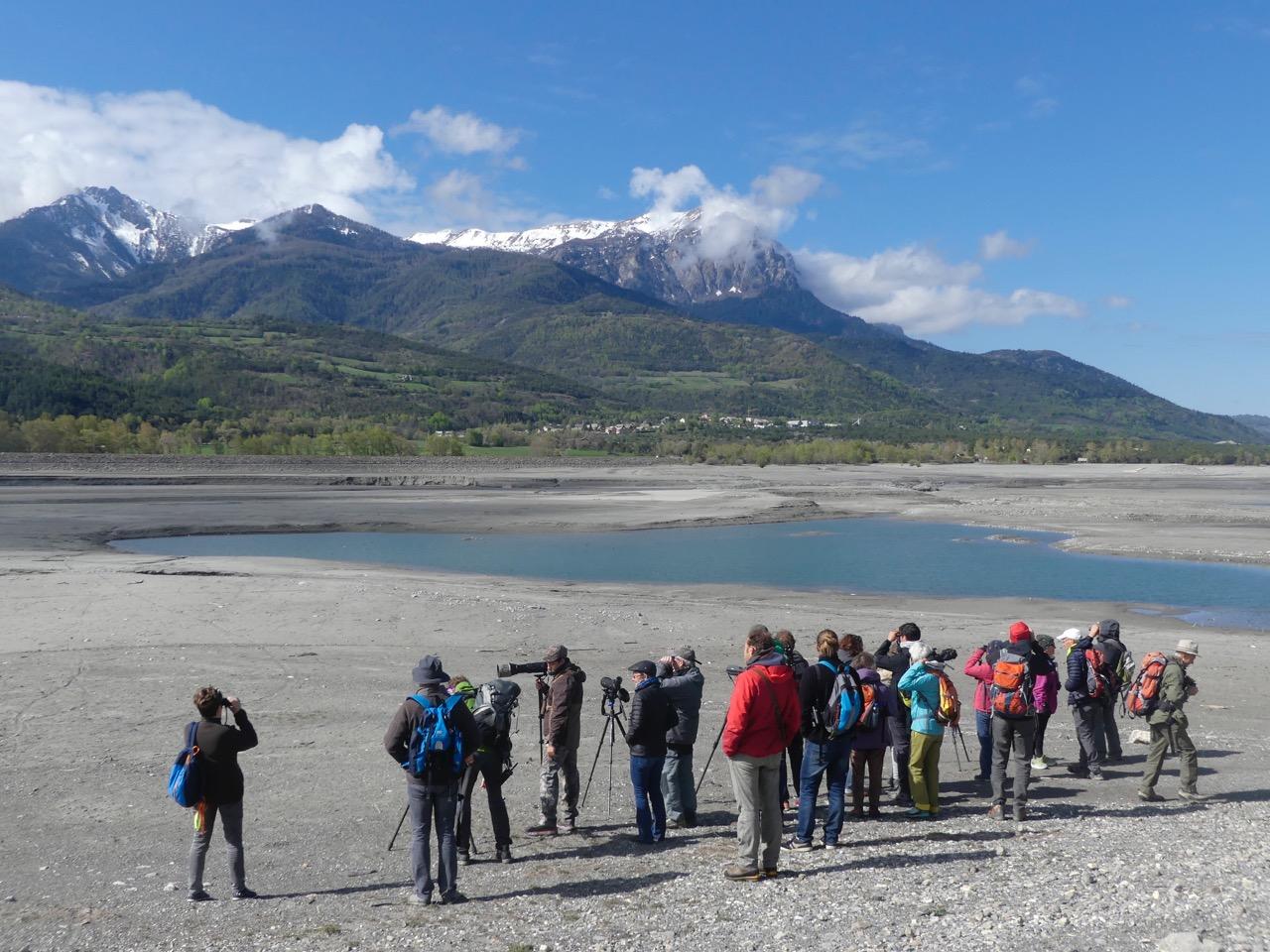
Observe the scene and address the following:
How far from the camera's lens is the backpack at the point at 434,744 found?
6918 millimetres

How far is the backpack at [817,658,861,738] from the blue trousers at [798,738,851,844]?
5.9 inches

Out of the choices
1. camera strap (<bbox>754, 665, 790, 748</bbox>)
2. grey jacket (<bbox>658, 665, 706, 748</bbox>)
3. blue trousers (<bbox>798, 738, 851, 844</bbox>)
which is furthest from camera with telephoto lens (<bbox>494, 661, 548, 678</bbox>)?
blue trousers (<bbox>798, 738, 851, 844</bbox>)

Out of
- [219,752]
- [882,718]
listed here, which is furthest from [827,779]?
[219,752]

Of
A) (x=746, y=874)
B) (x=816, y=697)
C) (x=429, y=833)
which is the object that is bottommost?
(x=746, y=874)

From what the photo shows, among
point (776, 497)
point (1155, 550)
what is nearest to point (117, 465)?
point (776, 497)

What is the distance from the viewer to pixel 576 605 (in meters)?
22.5

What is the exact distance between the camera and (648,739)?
27.0ft

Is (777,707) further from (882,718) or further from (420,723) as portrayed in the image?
(420,723)

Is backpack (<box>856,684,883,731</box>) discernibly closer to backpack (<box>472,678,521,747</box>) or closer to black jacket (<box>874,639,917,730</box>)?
black jacket (<box>874,639,917,730</box>)

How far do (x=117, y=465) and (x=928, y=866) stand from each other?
266 ft

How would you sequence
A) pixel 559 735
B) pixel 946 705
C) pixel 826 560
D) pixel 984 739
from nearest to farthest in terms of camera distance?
1. pixel 559 735
2. pixel 946 705
3. pixel 984 739
4. pixel 826 560

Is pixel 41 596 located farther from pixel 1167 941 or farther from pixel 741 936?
pixel 1167 941

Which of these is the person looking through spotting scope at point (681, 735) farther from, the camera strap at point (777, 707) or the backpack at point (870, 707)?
the backpack at point (870, 707)

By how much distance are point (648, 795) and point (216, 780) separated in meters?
3.45
